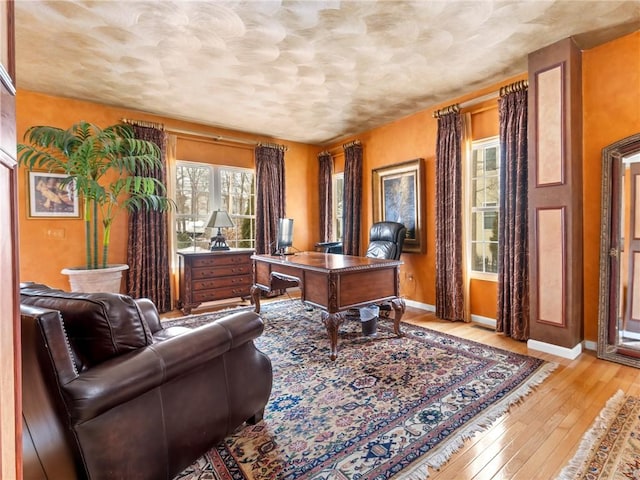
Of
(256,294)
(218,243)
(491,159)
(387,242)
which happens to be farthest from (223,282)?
(491,159)

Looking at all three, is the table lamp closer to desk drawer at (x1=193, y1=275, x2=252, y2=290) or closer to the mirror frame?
desk drawer at (x1=193, y1=275, x2=252, y2=290)

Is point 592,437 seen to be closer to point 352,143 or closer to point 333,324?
point 333,324

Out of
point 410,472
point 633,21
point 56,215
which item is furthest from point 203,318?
point 633,21

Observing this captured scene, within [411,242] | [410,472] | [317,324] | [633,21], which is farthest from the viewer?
[411,242]

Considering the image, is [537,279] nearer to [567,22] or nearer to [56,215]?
[567,22]

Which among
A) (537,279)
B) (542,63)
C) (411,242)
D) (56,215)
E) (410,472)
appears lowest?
(410,472)

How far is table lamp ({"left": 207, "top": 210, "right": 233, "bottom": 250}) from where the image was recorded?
4.28m

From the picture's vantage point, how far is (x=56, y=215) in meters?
3.68

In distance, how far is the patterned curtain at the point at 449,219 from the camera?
144 inches

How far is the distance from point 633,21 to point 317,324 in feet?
12.1

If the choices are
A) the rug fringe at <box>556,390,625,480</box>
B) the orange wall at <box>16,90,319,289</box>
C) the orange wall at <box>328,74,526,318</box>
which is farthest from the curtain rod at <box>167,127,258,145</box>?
the rug fringe at <box>556,390,625,480</box>

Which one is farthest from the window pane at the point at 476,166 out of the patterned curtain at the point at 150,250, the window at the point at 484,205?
the patterned curtain at the point at 150,250

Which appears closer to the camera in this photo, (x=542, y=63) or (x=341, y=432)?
(x=341, y=432)

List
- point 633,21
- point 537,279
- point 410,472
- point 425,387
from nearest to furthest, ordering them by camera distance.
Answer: point 410,472
point 425,387
point 633,21
point 537,279
